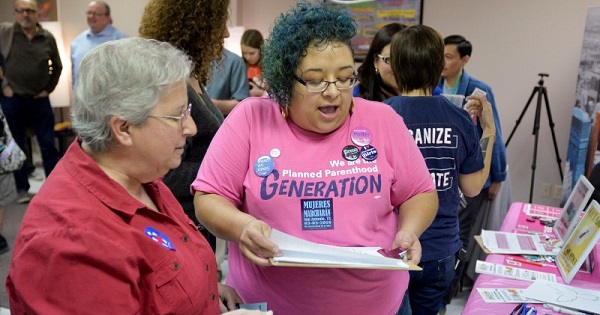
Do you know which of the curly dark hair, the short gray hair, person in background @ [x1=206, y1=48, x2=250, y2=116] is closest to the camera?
the short gray hair

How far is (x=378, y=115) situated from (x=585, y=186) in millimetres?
1209

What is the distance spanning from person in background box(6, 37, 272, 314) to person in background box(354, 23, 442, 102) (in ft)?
4.81

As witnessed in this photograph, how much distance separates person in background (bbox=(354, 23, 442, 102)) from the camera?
2467 mm

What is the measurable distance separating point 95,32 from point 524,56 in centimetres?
390

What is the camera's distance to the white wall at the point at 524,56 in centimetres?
427

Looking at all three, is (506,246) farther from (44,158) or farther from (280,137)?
(44,158)

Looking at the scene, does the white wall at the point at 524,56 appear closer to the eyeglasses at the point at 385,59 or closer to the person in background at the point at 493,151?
the person in background at the point at 493,151

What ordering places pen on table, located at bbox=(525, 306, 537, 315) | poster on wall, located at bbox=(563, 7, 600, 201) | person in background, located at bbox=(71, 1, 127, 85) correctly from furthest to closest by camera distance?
person in background, located at bbox=(71, 1, 127, 85) → poster on wall, located at bbox=(563, 7, 600, 201) → pen on table, located at bbox=(525, 306, 537, 315)

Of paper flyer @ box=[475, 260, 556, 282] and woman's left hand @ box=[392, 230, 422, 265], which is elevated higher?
woman's left hand @ box=[392, 230, 422, 265]

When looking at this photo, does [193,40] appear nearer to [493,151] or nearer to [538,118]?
[493,151]

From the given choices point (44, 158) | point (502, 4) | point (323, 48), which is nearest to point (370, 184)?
point (323, 48)

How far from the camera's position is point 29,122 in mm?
5109

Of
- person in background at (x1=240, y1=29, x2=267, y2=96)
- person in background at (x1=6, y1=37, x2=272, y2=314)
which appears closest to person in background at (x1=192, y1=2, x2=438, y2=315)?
person in background at (x1=6, y1=37, x2=272, y2=314)

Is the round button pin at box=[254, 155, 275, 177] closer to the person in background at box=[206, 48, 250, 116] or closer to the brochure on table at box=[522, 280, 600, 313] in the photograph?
the brochure on table at box=[522, 280, 600, 313]
